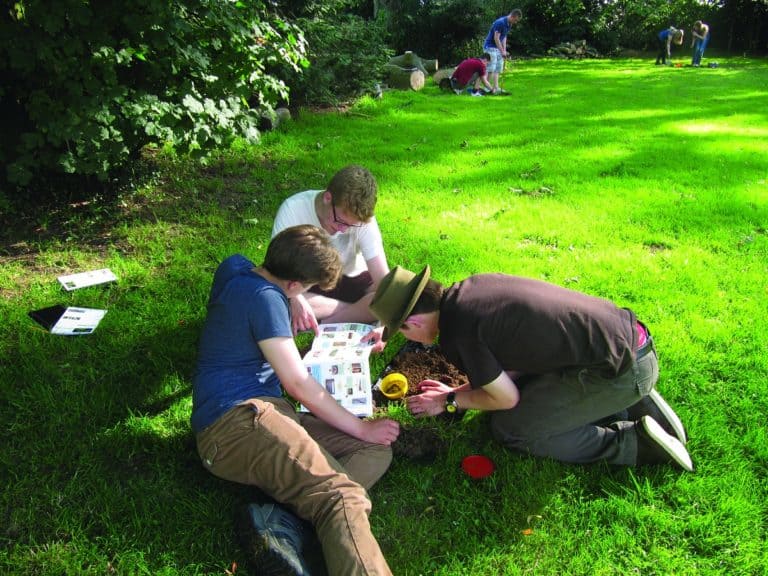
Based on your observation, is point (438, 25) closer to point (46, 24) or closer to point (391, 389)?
point (46, 24)

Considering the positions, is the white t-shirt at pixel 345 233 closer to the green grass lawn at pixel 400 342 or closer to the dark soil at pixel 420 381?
the dark soil at pixel 420 381

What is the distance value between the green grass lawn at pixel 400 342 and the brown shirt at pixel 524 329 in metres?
0.61

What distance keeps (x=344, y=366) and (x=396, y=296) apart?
0.97 metres

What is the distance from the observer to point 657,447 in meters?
2.50

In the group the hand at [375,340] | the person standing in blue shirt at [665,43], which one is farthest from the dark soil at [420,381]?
the person standing in blue shirt at [665,43]

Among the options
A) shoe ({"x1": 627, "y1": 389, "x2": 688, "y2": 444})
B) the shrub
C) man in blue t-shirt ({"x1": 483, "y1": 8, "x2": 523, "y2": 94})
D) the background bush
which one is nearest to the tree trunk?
man in blue t-shirt ({"x1": 483, "y1": 8, "x2": 523, "y2": 94})

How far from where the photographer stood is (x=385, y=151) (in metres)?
7.33

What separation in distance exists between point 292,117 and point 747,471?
7.95 m

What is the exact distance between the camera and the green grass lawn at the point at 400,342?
7.45 feet

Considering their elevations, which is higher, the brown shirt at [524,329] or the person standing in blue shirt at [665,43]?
the person standing in blue shirt at [665,43]

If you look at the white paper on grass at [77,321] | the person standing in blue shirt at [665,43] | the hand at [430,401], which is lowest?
the hand at [430,401]

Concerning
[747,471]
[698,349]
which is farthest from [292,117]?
[747,471]

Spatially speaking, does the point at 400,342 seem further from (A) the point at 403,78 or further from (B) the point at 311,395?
(A) the point at 403,78

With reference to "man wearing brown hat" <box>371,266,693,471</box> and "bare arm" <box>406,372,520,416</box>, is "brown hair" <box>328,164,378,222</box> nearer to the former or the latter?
"man wearing brown hat" <box>371,266,693,471</box>
